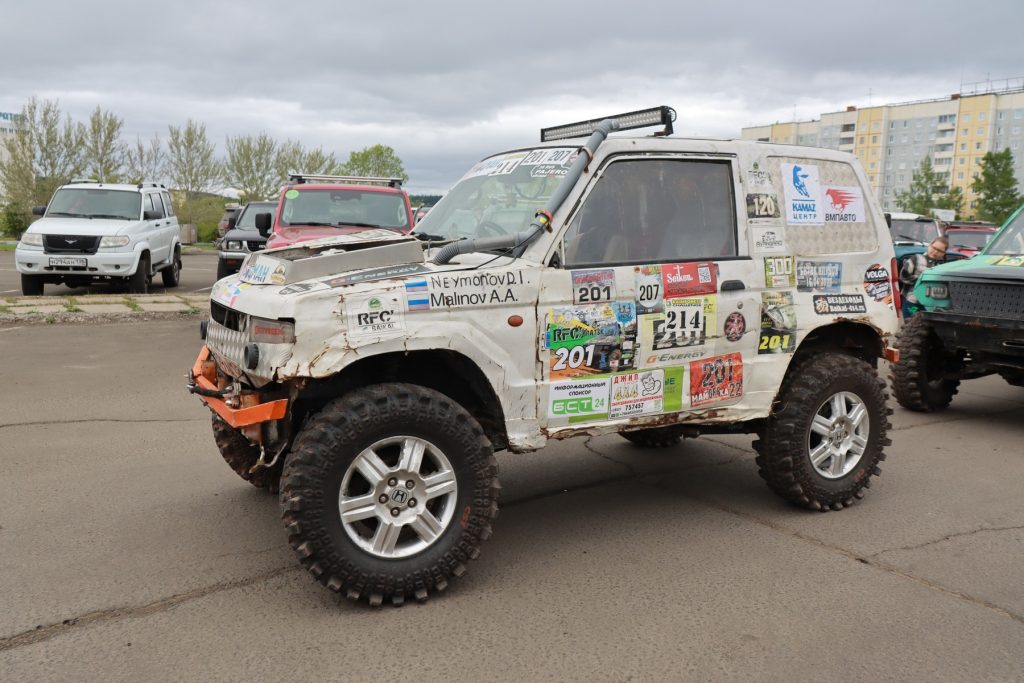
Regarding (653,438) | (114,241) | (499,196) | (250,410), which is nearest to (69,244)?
(114,241)

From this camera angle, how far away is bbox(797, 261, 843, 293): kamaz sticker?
194 inches

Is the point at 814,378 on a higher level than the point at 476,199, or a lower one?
lower

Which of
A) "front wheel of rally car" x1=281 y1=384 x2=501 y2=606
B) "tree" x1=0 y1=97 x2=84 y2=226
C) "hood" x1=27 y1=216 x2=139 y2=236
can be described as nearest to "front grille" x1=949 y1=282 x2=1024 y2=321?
"front wheel of rally car" x1=281 y1=384 x2=501 y2=606

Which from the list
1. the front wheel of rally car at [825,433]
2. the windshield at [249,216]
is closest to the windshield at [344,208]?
the windshield at [249,216]

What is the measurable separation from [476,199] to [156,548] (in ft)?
8.28

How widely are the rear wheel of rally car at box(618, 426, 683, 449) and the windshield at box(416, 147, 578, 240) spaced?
204cm

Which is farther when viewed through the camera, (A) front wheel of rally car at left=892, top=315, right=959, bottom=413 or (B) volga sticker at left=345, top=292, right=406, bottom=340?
(A) front wheel of rally car at left=892, top=315, right=959, bottom=413

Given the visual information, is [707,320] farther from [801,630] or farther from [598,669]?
[598,669]

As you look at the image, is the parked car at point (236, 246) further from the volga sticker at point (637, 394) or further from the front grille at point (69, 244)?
the volga sticker at point (637, 394)

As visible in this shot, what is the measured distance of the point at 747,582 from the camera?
13.3ft

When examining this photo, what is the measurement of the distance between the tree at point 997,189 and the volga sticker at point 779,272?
60.4m

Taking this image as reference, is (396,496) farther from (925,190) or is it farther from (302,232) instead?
(925,190)

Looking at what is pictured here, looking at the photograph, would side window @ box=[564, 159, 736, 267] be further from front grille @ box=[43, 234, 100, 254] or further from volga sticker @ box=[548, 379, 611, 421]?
front grille @ box=[43, 234, 100, 254]

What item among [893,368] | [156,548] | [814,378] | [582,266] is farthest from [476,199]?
[893,368]
